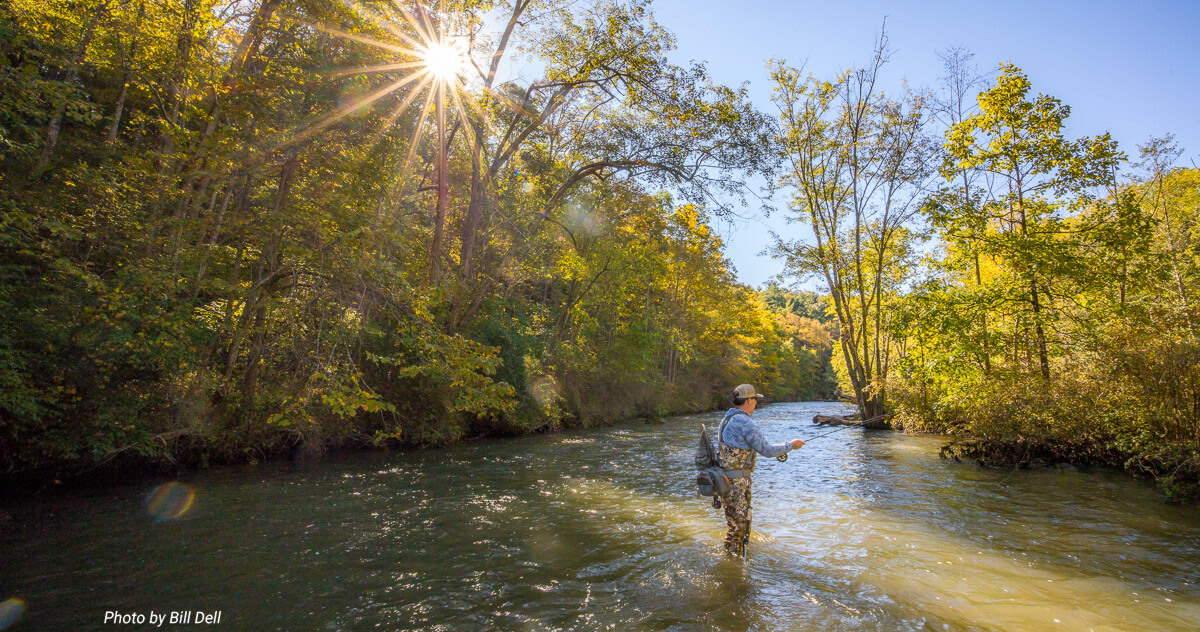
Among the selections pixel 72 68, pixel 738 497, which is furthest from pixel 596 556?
pixel 72 68

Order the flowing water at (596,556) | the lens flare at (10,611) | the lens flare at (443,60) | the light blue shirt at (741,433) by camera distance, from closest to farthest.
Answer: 1. the lens flare at (10,611)
2. the flowing water at (596,556)
3. the light blue shirt at (741,433)
4. the lens flare at (443,60)

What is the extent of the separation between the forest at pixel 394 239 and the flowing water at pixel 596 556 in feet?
5.53

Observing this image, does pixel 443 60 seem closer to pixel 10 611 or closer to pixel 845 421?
pixel 10 611

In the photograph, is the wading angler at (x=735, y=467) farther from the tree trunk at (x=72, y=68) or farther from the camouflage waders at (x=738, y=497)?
the tree trunk at (x=72, y=68)

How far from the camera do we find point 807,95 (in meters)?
23.9

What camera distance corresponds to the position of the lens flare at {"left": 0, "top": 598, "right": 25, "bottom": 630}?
459 centimetres

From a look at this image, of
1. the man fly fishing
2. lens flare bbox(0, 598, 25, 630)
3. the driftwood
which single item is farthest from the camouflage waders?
the driftwood

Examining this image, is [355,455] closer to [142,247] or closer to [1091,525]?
[142,247]

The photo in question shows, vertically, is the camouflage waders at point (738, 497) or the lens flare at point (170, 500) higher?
the camouflage waders at point (738, 497)

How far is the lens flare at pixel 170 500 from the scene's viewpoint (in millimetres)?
8172

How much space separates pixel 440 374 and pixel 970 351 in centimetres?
1303

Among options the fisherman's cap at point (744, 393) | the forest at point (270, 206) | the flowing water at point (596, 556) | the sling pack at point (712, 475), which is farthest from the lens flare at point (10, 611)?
the fisherman's cap at point (744, 393)

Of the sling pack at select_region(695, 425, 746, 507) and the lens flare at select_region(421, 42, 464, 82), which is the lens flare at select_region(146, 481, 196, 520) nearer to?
the sling pack at select_region(695, 425, 746, 507)

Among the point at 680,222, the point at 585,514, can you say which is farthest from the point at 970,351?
the point at 680,222
